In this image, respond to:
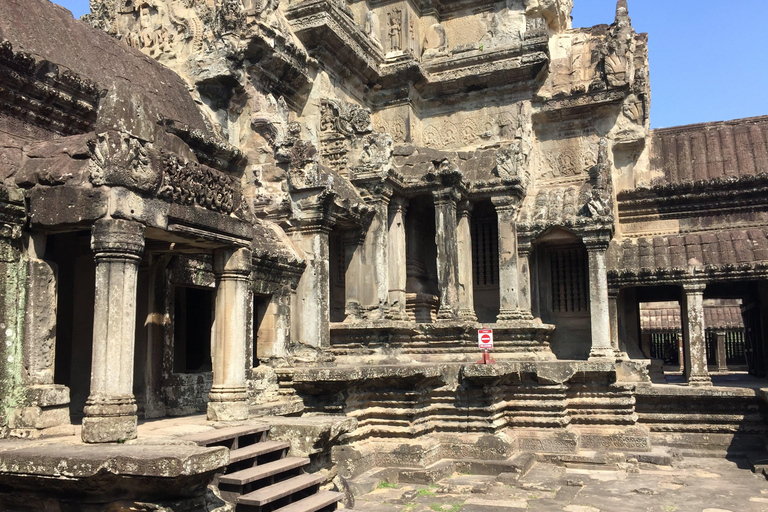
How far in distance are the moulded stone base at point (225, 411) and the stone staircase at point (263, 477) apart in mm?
389

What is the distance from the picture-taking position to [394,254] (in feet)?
47.3

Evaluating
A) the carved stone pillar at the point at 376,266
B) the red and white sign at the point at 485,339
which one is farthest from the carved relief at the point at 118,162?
the carved stone pillar at the point at 376,266

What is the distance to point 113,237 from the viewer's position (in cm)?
634

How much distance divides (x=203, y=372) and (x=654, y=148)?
1218 centimetres

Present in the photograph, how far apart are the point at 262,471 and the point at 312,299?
483 cm

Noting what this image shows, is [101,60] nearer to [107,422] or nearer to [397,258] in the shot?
[107,422]

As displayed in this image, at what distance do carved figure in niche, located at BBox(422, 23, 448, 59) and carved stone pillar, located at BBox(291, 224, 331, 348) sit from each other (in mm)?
7423

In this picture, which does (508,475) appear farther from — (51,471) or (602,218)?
(51,471)

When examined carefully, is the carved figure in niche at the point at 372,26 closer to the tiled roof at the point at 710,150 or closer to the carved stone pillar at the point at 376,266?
the carved stone pillar at the point at 376,266

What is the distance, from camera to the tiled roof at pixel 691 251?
14.6 meters

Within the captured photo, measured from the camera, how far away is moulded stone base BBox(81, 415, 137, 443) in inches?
241

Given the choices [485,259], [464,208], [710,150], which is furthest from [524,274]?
[710,150]

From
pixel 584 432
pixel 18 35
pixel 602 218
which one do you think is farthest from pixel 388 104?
pixel 18 35

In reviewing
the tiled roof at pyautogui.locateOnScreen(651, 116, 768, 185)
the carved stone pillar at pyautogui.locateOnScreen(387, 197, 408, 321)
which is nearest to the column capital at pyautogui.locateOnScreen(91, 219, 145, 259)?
the carved stone pillar at pyautogui.locateOnScreen(387, 197, 408, 321)
